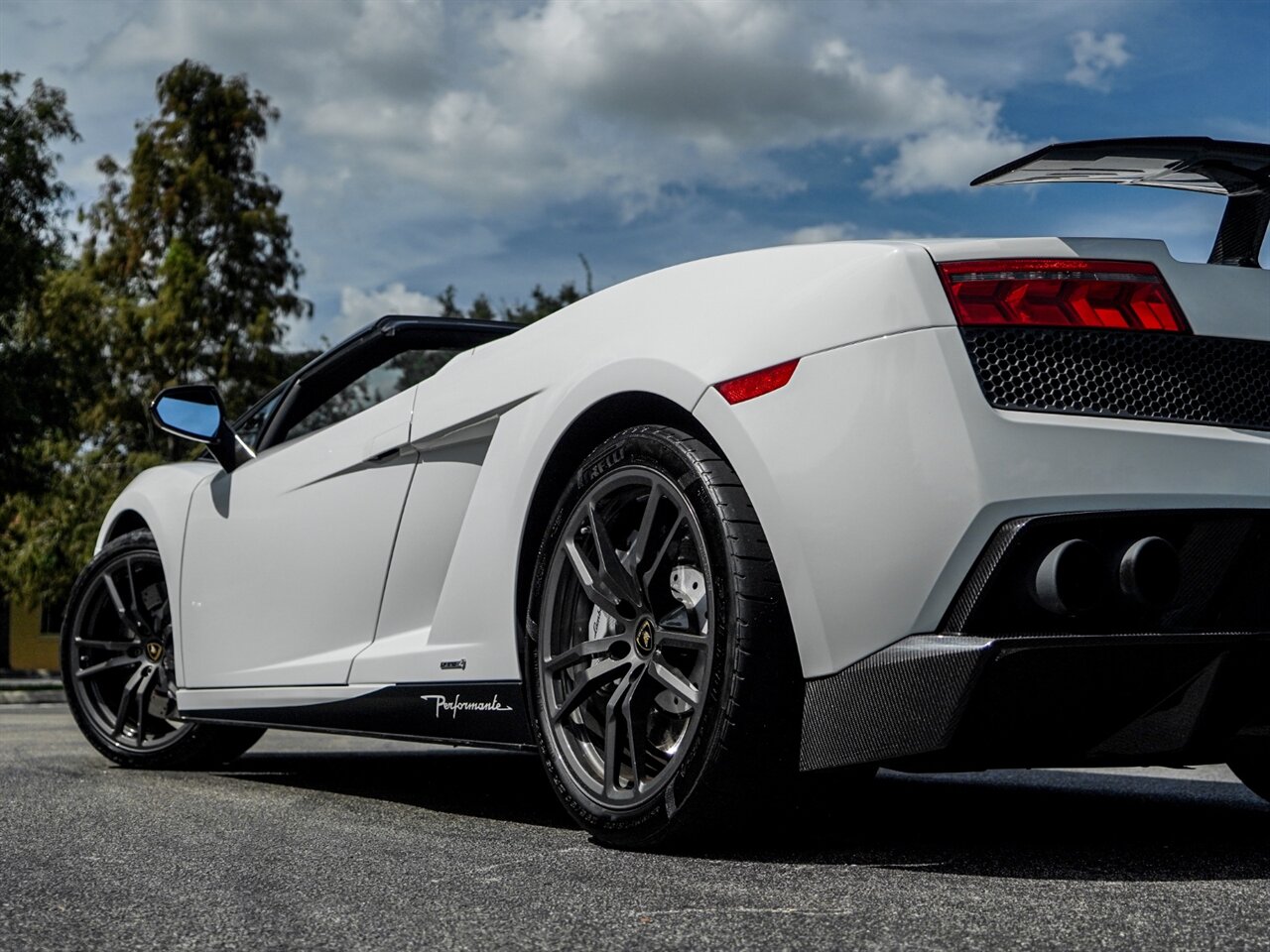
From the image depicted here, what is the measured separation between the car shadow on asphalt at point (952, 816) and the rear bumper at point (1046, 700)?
26 cm

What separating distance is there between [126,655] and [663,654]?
10.4 feet

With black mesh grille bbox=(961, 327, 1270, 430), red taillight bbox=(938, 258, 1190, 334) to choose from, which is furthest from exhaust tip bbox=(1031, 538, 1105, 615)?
red taillight bbox=(938, 258, 1190, 334)

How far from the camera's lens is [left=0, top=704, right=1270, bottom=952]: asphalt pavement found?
226cm

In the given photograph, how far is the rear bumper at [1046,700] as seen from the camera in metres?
2.59

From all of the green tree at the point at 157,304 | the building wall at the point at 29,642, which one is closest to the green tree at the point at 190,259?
the green tree at the point at 157,304

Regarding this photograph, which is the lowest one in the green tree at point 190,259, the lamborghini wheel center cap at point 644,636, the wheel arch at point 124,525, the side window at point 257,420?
the lamborghini wheel center cap at point 644,636

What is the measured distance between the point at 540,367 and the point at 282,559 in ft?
4.72

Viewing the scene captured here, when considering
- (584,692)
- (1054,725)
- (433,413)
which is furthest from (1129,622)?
(433,413)

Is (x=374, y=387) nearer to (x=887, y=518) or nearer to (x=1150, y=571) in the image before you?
(x=887, y=518)

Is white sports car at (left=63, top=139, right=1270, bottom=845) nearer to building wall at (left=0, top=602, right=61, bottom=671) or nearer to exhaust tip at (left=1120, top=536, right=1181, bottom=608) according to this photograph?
exhaust tip at (left=1120, top=536, right=1181, bottom=608)

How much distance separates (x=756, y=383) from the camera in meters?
2.88

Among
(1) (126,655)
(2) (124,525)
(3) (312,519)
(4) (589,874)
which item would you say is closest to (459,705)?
(4) (589,874)

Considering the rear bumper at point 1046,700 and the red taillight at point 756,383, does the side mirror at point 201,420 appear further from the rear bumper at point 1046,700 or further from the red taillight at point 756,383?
the rear bumper at point 1046,700

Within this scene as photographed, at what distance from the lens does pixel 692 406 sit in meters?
3.01
